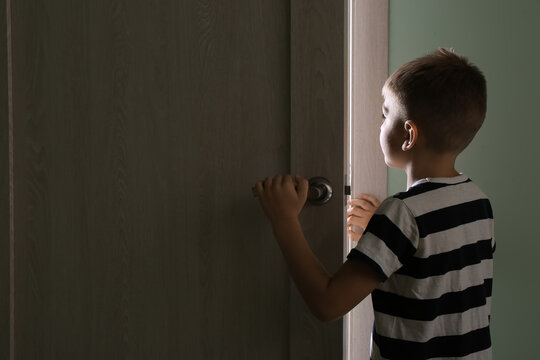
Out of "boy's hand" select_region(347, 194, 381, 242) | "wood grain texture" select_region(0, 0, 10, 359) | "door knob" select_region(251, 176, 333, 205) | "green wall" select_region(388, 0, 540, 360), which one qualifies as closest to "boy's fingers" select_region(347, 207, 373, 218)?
"boy's hand" select_region(347, 194, 381, 242)

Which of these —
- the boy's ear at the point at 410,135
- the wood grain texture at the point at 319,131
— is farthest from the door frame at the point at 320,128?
the boy's ear at the point at 410,135

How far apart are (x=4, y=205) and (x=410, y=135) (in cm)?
93

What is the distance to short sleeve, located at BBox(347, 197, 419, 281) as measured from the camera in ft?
2.58

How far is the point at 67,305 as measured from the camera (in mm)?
1049

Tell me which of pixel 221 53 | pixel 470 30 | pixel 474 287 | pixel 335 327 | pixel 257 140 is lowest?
pixel 335 327

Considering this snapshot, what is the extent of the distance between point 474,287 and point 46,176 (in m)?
0.98

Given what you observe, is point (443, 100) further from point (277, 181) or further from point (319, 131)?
point (277, 181)

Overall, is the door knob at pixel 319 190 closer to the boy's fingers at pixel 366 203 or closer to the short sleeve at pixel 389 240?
the short sleeve at pixel 389 240

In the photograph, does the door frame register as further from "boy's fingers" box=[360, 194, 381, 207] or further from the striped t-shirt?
"boy's fingers" box=[360, 194, 381, 207]

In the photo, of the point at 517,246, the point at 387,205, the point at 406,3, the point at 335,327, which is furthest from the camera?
the point at 406,3

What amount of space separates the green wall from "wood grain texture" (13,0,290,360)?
0.69 meters

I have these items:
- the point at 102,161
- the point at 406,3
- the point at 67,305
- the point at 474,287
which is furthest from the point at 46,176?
the point at 406,3

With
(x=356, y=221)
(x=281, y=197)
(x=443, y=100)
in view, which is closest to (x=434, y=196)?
(x=443, y=100)

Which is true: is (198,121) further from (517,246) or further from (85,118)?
(517,246)
